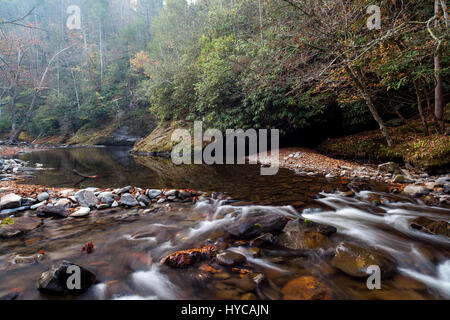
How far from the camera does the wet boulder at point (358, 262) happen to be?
2205mm

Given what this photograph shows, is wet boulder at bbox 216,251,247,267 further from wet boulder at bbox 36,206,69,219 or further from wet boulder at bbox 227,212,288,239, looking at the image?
wet boulder at bbox 36,206,69,219

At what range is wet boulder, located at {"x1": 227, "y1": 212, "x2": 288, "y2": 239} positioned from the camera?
9.98 feet

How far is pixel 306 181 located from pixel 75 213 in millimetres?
5736

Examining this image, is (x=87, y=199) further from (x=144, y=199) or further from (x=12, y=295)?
(x=12, y=295)

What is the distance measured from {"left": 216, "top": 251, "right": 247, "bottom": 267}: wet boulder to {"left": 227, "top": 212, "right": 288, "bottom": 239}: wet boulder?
487mm

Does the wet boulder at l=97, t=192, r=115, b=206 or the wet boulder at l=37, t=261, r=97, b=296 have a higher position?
the wet boulder at l=97, t=192, r=115, b=206

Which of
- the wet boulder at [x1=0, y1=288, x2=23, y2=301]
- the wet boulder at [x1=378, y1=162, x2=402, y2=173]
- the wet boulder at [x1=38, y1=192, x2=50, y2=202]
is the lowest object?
the wet boulder at [x1=0, y1=288, x2=23, y2=301]

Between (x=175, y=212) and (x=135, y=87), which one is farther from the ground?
(x=135, y=87)

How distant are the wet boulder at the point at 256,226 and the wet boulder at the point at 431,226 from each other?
2.01m

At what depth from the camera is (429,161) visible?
5.76 metres

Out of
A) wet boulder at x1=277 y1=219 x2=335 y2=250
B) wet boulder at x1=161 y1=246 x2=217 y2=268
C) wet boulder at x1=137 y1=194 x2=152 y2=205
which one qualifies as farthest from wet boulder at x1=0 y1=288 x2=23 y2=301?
wet boulder at x1=277 y1=219 x2=335 y2=250

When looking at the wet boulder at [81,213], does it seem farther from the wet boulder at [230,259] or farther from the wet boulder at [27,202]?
the wet boulder at [230,259]
